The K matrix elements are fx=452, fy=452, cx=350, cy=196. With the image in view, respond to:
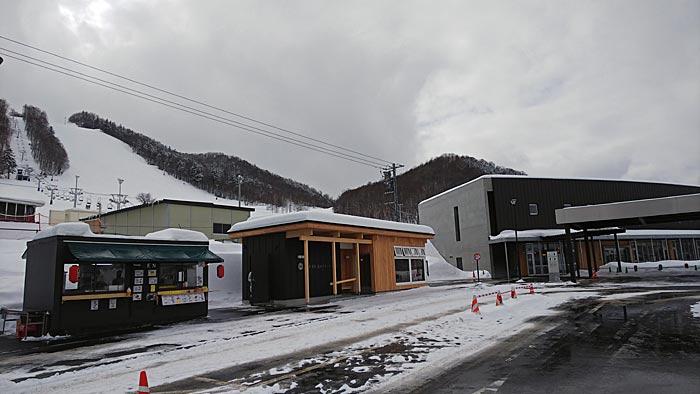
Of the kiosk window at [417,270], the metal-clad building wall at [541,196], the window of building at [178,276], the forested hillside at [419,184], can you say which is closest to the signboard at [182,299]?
the window of building at [178,276]

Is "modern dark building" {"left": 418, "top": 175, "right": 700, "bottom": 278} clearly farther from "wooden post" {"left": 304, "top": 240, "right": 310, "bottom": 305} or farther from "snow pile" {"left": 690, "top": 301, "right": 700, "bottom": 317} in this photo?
"wooden post" {"left": 304, "top": 240, "right": 310, "bottom": 305}

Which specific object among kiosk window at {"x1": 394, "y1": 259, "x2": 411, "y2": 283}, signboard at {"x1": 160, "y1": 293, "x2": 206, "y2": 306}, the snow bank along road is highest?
kiosk window at {"x1": 394, "y1": 259, "x2": 411, "y2": 283}

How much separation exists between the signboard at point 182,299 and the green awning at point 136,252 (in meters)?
1.26

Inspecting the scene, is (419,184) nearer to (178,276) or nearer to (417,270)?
(417,270)

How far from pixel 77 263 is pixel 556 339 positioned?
13708 mm

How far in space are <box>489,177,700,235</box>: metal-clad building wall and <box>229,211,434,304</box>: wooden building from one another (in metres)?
20.2

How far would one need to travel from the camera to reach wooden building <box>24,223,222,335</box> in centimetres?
1364

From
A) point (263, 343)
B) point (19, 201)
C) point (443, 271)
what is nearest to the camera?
point (263, 343)

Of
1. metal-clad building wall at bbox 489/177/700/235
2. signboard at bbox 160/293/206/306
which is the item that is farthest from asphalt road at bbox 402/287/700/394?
metal-clad building wall at bbox 489/177/700/235

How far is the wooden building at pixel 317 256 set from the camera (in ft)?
68.8

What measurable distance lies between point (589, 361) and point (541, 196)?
41.9 metres

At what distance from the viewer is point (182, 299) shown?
16359mm

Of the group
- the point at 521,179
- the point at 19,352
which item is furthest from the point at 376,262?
the point at 521,179

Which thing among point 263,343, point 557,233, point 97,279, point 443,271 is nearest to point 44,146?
point 443,271
